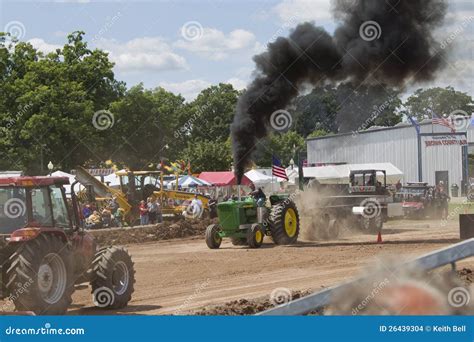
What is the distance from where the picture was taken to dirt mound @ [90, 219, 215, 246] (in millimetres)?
26016

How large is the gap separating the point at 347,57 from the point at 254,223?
6.06m

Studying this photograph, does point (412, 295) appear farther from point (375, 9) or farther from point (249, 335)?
point (375, 9)

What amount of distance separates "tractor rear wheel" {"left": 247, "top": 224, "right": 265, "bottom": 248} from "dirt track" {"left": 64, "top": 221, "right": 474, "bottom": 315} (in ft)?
1.04

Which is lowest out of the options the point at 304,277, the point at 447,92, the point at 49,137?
the point at 304,277

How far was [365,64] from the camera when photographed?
23.6m

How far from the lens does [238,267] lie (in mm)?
17266

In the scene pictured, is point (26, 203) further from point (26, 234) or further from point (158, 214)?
point (158, 214)

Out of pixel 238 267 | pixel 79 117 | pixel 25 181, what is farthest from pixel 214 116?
pixel 25 181

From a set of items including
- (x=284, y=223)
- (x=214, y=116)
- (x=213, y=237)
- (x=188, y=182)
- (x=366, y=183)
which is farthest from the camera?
(x=214, y=116)

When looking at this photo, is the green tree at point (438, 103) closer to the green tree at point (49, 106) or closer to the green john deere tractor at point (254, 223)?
the green tree at point (49, 106)

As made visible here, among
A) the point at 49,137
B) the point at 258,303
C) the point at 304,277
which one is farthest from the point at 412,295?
the point at 49,137

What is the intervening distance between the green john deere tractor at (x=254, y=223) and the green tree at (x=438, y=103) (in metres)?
76.7

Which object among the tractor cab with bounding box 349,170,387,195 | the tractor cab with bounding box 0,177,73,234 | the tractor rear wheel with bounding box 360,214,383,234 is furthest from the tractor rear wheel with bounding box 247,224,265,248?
the tractor cab with bounding box 0,177,73,234

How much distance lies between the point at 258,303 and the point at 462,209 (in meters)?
30.8
